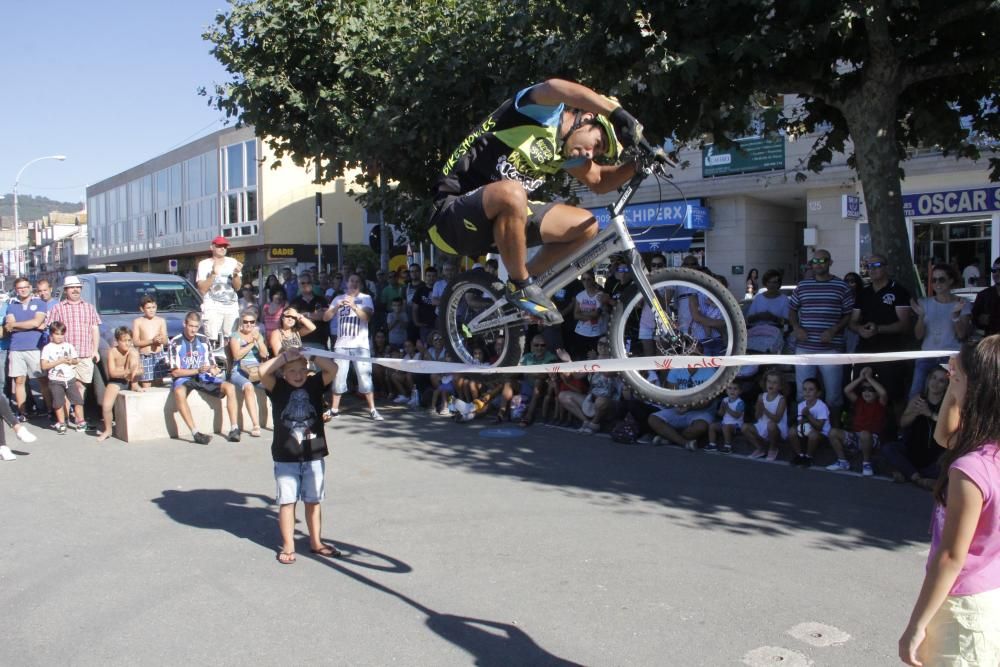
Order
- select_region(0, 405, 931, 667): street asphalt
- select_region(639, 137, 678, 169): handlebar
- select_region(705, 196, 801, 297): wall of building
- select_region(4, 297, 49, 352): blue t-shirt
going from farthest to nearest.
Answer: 1. select_region(705, 196, 801, 297): wall of building
2. select_region(4, 297, 49, 352): blue t-shirt
3. select_region(0, 405, 931, 667): street asphalt
4. select_region(639, 137, 678, 169): handlebar

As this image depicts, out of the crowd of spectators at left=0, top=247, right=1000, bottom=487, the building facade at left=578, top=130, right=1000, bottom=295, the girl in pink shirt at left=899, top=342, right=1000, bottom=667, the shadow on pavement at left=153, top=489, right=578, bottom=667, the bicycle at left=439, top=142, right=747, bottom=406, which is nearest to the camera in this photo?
the girl in pink shirt at left=899, top=342, right=1000, bottom=667

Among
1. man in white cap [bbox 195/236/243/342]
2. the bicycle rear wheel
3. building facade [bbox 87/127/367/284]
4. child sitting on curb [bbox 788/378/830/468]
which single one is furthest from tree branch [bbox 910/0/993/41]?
building facade [bbox 87/127/367/284]

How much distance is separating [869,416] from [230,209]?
104 feet

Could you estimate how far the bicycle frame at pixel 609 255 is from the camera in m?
4.22

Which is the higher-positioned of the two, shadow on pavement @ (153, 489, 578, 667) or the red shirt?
the red shirt

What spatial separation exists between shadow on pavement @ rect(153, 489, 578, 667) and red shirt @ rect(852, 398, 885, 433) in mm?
4919

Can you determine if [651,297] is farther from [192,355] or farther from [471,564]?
[192,355]

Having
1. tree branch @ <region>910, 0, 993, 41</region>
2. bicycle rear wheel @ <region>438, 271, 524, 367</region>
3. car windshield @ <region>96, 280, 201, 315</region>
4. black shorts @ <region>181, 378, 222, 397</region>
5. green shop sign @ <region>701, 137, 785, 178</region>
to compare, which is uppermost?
green shop sign @ <region>701, 137, 785, 178</region>

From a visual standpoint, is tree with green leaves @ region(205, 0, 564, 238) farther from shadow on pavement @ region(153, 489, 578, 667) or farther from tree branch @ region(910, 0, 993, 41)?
shadow on pavement @ region(153, 489, 578, 667)

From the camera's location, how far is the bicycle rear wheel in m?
4.91

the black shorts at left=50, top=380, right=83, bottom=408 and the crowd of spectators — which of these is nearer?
the crowd of spectators

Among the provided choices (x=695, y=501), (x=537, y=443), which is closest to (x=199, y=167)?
(x=537, y=443)

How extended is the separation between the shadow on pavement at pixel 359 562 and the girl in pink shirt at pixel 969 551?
223 centimetres

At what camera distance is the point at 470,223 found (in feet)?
14.8
